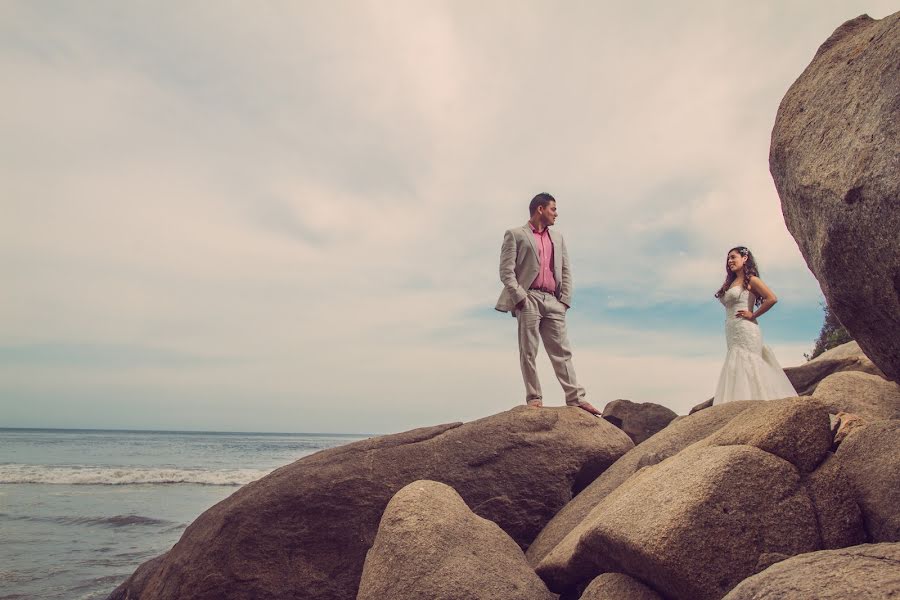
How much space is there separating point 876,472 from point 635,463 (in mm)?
2589

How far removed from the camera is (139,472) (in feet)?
84.9

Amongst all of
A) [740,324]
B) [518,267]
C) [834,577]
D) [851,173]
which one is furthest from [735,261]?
[834,577]

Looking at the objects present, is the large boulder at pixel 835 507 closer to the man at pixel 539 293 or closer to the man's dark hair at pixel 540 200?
the man at pixel 539 293

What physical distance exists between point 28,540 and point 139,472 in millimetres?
14742

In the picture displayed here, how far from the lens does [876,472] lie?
3.93 m

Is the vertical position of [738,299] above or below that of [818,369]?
above

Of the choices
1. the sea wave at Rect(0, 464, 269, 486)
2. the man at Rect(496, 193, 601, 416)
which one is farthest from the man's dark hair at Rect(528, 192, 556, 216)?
the sea wave at Rect(0, 464, 269, 486)

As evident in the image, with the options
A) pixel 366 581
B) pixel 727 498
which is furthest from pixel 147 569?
pixel 727 498

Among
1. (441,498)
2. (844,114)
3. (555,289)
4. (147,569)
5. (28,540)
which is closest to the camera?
(844,114)

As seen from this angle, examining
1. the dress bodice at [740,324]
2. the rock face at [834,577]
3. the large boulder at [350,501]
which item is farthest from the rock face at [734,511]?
the dress bodice at [740,324]

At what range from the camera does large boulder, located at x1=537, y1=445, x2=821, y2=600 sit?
3650 millimetres

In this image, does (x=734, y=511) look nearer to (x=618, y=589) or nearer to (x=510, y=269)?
(x=618, y=589)

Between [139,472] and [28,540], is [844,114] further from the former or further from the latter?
[139,472]

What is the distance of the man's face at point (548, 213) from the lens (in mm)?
8672
